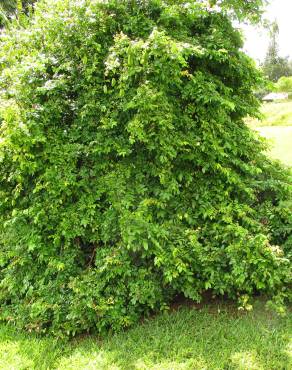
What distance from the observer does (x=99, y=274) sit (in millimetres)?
2746

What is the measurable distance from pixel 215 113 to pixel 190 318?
1.89 meters

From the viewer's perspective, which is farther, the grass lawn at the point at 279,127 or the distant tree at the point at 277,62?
the distant tree at the point at 277,62

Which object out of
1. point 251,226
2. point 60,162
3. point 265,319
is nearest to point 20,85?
point 60,162

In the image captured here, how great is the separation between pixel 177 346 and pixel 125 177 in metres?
1.46

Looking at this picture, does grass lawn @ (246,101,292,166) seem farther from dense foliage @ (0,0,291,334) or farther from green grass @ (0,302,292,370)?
green grass @ (0,302,292,370)

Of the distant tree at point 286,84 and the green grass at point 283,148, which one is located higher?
the distant tree at point 286,84

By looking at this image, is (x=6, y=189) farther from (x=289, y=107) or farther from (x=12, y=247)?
(x=289, y=107)

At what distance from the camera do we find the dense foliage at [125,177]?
2.70 meters

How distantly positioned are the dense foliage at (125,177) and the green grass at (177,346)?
5.7 inches

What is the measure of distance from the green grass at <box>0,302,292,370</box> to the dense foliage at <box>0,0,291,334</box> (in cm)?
15

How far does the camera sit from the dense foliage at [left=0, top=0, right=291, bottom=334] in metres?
2.70

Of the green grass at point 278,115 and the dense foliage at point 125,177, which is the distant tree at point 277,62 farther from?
the dense foliage at point 125,177

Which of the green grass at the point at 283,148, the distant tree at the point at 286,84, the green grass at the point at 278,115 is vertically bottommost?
the green grass at the point at 278,115

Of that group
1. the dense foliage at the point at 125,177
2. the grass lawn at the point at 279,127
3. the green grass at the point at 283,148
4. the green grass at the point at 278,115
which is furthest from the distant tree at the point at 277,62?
the dense foliage at the point at 125,177
